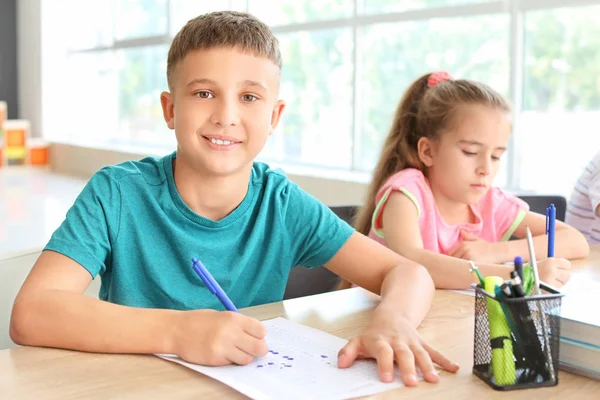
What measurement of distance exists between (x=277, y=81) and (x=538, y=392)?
28.2 inches

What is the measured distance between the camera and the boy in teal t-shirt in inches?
45.3

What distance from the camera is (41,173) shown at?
24.6 ft

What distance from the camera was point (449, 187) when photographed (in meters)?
1.73

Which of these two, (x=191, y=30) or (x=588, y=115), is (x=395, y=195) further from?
(x=588, y=115)

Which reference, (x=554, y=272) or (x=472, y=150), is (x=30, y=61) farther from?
(x=554, y=272)

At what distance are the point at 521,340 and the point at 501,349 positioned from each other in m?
0.02

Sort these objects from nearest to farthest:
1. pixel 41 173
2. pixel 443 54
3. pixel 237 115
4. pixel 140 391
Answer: pixel 140 391
pixel 237 115
pixel 443 54
pixel 41 173

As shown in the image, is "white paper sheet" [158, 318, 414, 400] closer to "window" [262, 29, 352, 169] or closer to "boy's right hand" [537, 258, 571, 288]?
"boy's right hand" [537, 258, 571, 288]

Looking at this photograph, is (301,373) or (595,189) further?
(595,189)

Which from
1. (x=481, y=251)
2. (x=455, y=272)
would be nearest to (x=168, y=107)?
(x=455, y=272)

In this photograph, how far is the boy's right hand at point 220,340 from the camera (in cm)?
87

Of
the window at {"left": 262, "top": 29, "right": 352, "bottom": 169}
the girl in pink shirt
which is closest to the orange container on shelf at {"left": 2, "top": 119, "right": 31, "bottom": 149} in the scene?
the window at {"left": 262, "top": 29, "right": 352, "bottom": 169}

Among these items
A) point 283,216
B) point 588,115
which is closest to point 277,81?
point 283,216

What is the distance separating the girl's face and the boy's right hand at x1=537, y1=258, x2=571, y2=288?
0.45 m
